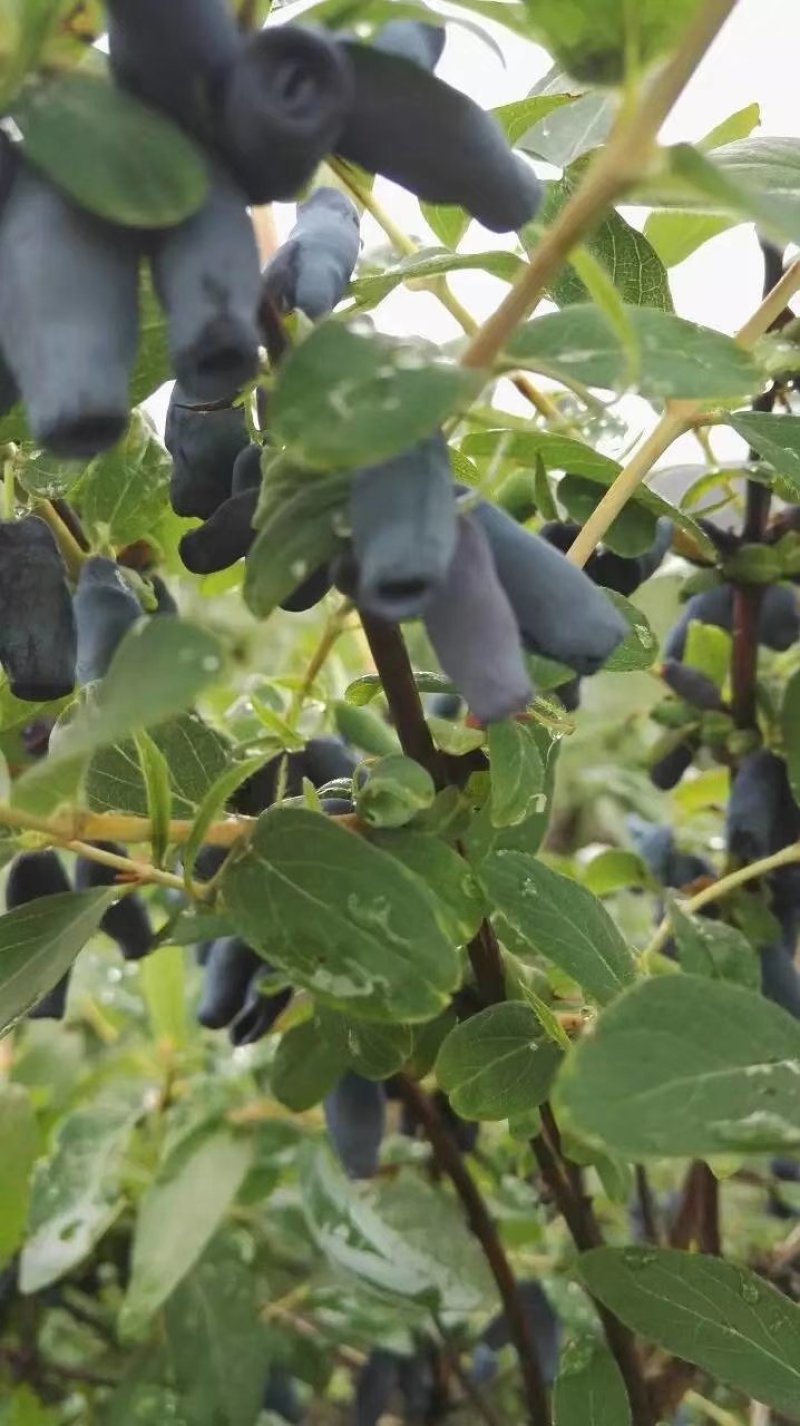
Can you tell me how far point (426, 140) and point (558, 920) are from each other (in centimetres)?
23

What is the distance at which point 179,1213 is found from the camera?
0.60 metres

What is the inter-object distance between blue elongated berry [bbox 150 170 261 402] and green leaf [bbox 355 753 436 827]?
5.6 inches

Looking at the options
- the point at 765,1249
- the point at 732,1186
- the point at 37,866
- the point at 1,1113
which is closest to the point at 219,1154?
the point at 1,1113

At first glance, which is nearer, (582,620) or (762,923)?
(582,620)

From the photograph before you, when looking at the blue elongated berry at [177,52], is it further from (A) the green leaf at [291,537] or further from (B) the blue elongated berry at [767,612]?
(B) the blue elongated berry at [767,612]

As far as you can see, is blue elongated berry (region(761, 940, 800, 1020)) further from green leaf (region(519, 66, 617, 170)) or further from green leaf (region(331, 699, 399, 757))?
green leaf (region(519, 66, 617, 170))

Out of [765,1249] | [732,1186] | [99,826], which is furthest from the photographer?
[732,1186]

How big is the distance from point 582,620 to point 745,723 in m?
0.32

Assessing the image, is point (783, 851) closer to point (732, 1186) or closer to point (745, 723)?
point (745, 723)

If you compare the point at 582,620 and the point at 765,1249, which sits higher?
the point at 582,620

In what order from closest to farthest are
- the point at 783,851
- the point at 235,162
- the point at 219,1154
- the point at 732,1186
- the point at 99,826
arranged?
the point at 235,162, the point at 99,826, the point at 783,851, the point at 219,1154, the point at 732,1186

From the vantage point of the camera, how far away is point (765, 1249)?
0.85 metres

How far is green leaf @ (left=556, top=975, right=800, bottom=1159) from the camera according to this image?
0.27 metres

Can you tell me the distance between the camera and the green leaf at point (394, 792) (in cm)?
35
